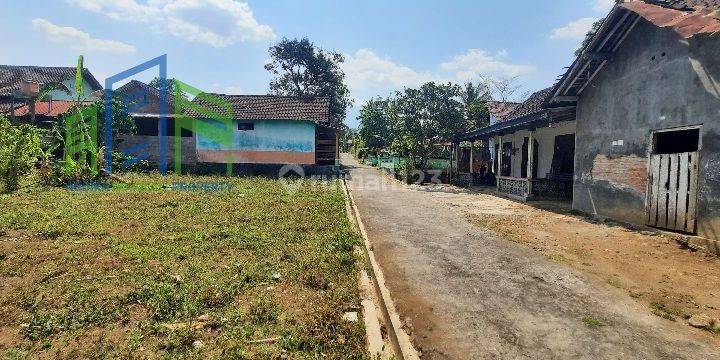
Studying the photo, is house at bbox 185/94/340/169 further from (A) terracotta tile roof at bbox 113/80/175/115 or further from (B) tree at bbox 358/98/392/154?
(B) tree at bbox 358/98/392/154

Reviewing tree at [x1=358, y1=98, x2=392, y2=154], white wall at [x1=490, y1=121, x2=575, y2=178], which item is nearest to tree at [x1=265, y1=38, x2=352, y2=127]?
tree at [x1=358, y1=98, x2=392, y2=154]

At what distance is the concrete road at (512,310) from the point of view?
347 cm

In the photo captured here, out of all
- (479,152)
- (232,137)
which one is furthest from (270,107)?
(479,152)

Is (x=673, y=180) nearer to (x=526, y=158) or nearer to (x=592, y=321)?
(x=592, y=321)

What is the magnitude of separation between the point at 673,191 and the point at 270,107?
65.5 ft

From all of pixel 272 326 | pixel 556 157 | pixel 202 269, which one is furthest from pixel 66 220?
pixel 556 157

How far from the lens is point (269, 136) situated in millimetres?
21891

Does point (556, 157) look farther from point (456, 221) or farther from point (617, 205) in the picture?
point (456, 221)

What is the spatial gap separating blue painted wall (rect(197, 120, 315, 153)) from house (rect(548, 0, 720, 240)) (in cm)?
1400

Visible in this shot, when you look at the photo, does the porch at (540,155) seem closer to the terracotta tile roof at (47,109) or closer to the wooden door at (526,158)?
the wooden door at (526,158)

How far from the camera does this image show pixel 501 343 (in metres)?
3.54

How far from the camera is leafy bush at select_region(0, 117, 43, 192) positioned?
11938mm

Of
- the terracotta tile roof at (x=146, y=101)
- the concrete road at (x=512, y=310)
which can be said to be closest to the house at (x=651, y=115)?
the concrete road at (x=512, y=310)

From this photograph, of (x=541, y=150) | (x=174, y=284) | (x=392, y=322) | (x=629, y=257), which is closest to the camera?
(x=392, y=322)
